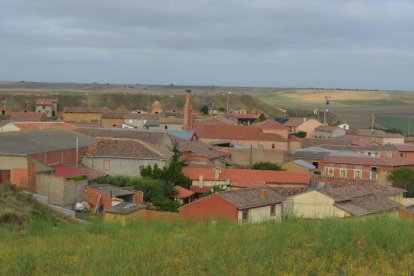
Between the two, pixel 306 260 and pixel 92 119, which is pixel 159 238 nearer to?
pixel 306 260

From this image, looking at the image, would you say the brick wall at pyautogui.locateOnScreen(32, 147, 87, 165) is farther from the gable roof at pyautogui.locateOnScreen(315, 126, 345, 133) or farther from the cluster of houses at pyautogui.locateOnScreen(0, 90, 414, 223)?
the gable roof at pyautogui.locateOnScreen(315, 126, 345, 133)

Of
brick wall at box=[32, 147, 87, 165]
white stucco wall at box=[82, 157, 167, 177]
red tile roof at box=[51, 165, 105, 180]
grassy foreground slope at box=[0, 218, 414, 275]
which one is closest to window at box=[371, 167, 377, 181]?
white stucco wall at box=[82, 157, 167, 177]

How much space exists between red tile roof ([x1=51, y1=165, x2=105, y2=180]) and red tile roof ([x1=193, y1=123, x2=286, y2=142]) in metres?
23.7

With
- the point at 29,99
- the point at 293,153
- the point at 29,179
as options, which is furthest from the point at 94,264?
the point at 29,99

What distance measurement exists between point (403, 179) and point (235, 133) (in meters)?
21.6

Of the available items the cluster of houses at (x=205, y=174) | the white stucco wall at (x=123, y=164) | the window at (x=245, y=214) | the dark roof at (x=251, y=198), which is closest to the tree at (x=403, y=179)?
the cluster of houses at (x=205, y=174)

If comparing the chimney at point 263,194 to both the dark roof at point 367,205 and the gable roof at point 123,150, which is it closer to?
the dark roof at point 367,205

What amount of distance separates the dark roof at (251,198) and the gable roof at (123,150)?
10087 millimetres

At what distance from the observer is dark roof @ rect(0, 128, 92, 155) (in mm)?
27047

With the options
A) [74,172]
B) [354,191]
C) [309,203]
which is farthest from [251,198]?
[74,172]

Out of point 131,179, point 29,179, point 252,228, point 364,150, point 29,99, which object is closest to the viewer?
point 252,228

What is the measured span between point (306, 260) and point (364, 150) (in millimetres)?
41772

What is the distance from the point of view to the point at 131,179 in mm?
28516

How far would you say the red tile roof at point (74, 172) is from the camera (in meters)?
27.5
